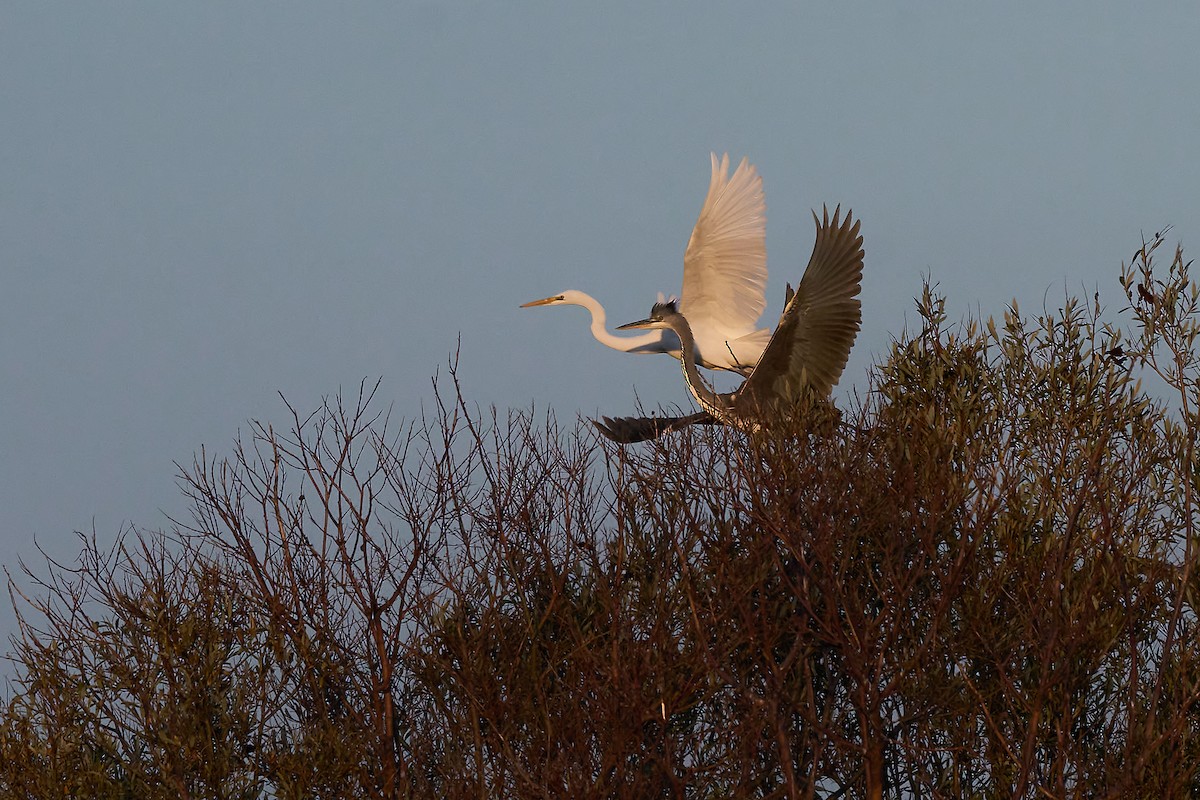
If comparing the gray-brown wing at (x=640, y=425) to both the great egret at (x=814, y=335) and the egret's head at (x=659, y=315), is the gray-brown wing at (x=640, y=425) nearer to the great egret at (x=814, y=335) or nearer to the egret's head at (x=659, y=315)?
the great egret at (x=814, y=335)

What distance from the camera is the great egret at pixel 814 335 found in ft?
42.9

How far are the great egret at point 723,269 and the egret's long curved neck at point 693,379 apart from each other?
2687 mm

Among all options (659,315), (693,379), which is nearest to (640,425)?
(693,379)

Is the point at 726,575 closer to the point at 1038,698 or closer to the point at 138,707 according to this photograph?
the point at 1038,698

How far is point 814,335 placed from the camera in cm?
1321

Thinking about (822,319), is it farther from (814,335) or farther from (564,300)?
(564,300)

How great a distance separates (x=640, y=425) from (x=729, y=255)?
570 centimetres

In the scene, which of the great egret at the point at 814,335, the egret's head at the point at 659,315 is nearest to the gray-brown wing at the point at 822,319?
the great egret at the point at 814,335

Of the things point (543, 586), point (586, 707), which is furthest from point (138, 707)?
point (586, 707)

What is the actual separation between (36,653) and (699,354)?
834 centimetres

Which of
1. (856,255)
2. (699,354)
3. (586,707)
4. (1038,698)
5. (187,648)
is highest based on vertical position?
(699,354)

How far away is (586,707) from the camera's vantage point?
1134 cm

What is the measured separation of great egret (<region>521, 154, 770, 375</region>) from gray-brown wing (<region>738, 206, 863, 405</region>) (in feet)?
15.5

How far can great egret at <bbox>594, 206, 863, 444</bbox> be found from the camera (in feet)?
42.9
